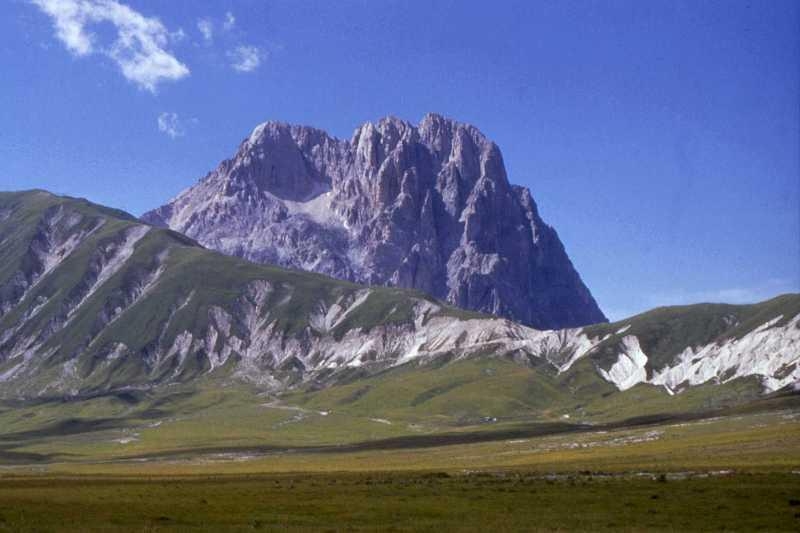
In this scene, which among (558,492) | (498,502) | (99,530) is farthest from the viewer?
(558,492)

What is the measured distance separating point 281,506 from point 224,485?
30205 millimetres

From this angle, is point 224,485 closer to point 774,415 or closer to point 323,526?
point 323,526

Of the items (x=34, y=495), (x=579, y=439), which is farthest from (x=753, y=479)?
(x=579, y=439)

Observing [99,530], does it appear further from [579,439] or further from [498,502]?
[579,439]

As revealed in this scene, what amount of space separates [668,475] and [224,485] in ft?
144

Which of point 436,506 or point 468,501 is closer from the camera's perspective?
point 436,506

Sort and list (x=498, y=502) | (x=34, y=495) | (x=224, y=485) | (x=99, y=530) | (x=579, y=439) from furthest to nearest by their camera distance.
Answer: (x=579, y=439) < (x=224, y=485) < (x=34, y=495) < (x=498, y=502) < (x=99, y=530)

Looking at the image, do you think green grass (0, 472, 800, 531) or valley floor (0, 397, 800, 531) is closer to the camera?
green grass (0, 472, 800, 531)

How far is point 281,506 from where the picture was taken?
65625mm

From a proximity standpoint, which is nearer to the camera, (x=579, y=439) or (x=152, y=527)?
(x=152, y=527)

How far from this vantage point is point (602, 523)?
51875 mm

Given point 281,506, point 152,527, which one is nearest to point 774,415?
point 281,506

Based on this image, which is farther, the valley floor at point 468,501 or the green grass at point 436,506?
the valley floor at point 468,501

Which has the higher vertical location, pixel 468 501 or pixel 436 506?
pixel 436 506
